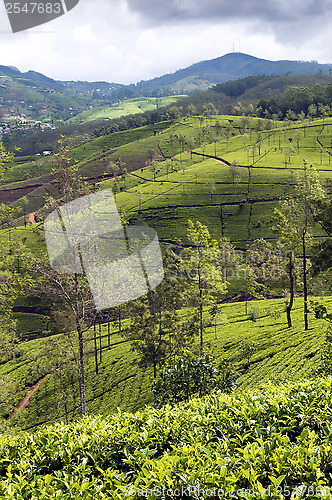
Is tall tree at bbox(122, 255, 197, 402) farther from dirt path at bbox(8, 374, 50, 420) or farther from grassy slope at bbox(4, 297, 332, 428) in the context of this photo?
dirt path at bbox(8, 374, 50, 420)

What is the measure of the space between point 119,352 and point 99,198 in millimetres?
32997

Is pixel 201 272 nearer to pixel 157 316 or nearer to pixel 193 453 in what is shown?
pixel 157 316

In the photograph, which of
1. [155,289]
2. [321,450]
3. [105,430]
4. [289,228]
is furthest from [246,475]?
[289,228]

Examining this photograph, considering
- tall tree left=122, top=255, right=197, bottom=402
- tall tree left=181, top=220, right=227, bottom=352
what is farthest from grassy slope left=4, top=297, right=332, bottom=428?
tall tree left=181, top=220, right=227, bottom=352

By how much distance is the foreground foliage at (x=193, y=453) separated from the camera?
14.8 ft

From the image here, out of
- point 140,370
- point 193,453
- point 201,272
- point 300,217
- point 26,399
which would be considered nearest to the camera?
point 193,453

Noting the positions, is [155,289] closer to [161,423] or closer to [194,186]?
[161,423]

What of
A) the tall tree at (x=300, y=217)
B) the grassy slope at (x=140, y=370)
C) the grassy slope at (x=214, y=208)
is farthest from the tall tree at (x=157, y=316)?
the tall tree at (x=300, y=217)

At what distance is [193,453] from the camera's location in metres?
5.50

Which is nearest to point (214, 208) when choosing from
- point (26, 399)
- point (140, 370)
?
point (140, 370)

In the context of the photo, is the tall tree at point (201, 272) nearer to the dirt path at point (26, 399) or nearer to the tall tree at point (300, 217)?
the tall tree at point (300, 217)

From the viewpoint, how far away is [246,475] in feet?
14.6

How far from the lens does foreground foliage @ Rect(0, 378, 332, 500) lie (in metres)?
4.52

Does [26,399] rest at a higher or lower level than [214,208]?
lower
